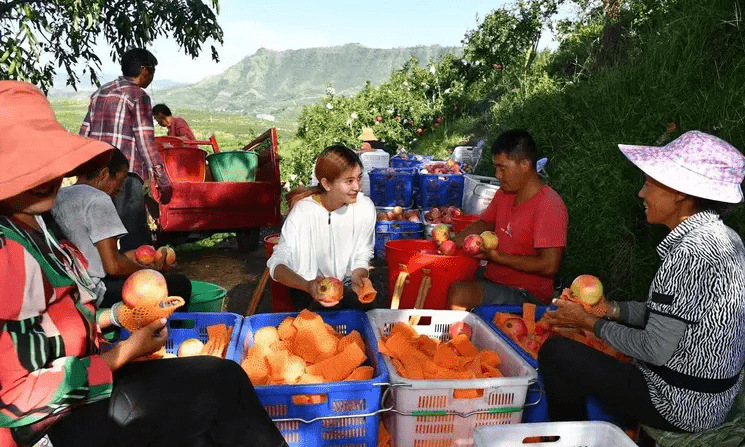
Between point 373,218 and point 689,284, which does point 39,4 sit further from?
point 689,284

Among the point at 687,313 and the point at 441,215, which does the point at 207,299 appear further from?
the point at 441,215

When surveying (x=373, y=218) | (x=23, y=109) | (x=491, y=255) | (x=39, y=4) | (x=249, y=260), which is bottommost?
(x=249, y=260)

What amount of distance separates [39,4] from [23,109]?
5741 mm

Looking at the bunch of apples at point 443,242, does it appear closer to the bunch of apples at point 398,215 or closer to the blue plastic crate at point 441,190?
the bunch of apples at point 398,215

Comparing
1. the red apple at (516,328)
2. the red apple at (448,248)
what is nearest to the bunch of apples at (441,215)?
the red apple at (448,248)

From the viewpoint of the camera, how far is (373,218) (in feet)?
11.7

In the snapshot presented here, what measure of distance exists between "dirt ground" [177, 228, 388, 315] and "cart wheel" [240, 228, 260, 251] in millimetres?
84

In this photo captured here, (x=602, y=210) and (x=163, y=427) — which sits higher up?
(x=602, y=210)

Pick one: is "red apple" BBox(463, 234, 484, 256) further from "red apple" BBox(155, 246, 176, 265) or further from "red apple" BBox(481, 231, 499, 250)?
"red apple" BBox(155, 246, 176, 265)

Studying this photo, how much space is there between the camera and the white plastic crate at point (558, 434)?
1748 mm

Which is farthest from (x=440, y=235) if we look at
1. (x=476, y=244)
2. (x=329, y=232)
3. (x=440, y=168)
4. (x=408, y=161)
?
(x=408, y=161)

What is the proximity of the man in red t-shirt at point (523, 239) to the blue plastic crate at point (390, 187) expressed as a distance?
11.3ft

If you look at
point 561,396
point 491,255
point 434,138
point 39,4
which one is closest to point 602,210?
point 491,255

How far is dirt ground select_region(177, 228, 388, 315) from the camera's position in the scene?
5520 millimetres
